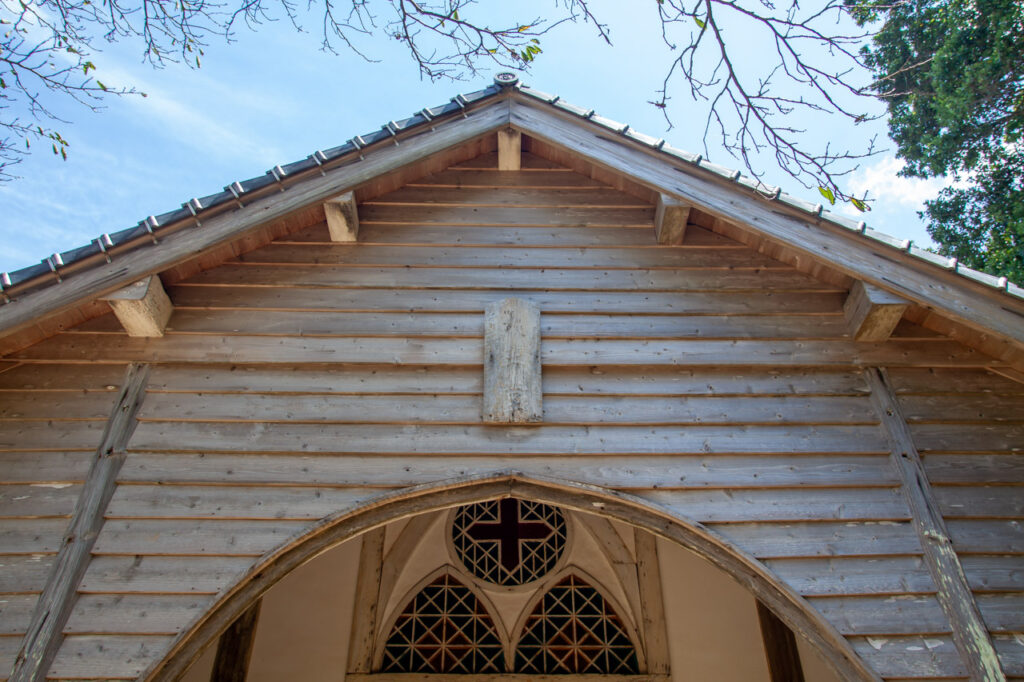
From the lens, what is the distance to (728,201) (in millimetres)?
4402

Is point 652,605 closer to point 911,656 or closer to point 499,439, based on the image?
point 911,656

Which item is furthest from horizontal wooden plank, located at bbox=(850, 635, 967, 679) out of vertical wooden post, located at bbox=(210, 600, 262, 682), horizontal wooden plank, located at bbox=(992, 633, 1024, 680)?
vertical wooden post, located at bbox=(210, 600, 262, 682)

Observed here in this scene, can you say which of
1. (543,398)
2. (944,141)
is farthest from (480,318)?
(944,141)

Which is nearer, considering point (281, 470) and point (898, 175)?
point (281, 470)

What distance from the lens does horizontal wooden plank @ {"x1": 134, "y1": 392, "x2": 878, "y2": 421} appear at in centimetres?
405

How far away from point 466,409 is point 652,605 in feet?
10.6

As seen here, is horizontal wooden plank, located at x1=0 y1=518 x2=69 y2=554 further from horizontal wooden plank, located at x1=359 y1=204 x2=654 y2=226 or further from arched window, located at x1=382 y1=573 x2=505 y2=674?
arched window, located at x1=382 y1=573 x2=505 y2=674

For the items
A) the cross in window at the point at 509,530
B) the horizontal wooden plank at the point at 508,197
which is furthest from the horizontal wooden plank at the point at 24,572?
the cross in window at the point at 509,530

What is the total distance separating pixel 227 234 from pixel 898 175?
9.71m

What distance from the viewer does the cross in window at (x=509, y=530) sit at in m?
6.56

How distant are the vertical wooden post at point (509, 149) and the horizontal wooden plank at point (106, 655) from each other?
374cm

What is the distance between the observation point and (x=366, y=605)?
20.1 ft

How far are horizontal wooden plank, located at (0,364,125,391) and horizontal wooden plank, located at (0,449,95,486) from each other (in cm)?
38

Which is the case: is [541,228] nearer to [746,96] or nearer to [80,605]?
[746,96]
